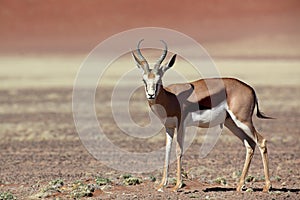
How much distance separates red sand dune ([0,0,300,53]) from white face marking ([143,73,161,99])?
86671mm

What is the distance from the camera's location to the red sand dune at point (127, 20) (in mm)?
101312

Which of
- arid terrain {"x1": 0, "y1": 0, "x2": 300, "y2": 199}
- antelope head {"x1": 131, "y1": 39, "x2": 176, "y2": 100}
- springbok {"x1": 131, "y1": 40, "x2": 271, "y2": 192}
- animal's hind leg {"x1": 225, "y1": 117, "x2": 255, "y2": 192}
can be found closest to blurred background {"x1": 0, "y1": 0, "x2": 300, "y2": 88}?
arid terrain {"x1": 0, "y1": 0, "x2": 300, "y2": 199}

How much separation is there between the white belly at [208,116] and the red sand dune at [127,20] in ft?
283

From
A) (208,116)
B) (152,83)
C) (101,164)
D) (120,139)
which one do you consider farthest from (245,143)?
(120,139)

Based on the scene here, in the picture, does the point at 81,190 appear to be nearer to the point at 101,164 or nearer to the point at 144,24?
the point at 101,164

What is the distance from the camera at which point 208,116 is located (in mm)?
11359

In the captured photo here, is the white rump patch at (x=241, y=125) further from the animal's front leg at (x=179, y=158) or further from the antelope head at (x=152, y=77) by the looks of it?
the antelope head at (x=152, y=77)

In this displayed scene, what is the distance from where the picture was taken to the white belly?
1137cm

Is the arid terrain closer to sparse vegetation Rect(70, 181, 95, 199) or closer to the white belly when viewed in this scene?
sparse vegetation Rect(70, 181, 95, 199)

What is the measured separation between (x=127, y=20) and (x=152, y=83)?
10056 cm

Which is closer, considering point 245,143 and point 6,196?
point 6,196

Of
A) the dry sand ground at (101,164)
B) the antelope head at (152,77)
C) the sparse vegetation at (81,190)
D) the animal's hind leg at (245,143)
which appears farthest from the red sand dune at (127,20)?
the antelope head at (152,77)

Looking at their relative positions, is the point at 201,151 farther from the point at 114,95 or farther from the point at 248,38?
the point at 248,38

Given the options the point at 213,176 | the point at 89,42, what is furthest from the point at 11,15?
the point at 213,176
